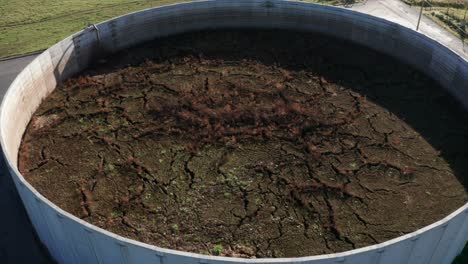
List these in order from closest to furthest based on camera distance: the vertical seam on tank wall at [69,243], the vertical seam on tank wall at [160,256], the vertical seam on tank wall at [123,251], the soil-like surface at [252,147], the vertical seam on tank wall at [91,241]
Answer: the vertical seam on tank wall at [160,256] < the vertical seam on tank wall at [123,251] < the vertical seam on tank wall at [91,241] < the vertical seam on tank wall at [69,243] < the soil-like surface at [252,147]

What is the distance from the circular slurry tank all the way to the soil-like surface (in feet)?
1.49

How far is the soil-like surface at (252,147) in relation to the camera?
28.2ft

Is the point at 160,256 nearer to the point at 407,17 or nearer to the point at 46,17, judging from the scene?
the point at 46,17

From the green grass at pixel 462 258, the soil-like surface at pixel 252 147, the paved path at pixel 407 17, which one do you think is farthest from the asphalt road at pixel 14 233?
the paved path at pixel 407 17

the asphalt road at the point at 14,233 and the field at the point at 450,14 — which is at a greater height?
the field at the point at 450,14

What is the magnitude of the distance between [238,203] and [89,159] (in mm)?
3981

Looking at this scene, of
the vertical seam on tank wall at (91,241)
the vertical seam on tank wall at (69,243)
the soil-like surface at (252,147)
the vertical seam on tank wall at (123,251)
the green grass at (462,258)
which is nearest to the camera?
the vertical seam on tank wall at (123,251)

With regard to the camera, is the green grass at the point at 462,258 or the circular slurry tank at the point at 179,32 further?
the green grass at the point at 462,258

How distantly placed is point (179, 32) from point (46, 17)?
10.5m

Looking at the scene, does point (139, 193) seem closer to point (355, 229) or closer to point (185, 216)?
point (185, 216)

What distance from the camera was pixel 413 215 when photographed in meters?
8.69

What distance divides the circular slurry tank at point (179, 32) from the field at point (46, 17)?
6684mm

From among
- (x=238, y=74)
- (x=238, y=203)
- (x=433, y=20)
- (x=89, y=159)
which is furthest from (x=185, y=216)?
(x=433, y=20)

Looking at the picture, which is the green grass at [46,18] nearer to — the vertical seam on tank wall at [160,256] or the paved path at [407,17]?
the paved path at [407,17]
